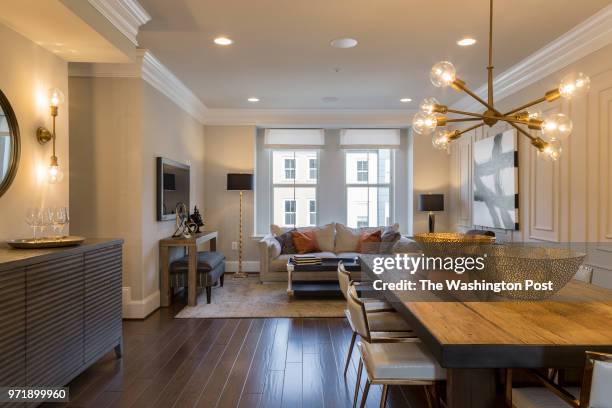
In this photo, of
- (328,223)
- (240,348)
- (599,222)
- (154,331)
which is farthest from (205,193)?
(599,222)

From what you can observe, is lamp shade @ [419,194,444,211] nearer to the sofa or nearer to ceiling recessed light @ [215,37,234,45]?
the sofa

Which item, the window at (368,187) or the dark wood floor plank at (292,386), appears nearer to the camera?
the dark wood floor plank at (292,386)

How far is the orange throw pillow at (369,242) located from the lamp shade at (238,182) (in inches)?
77.5

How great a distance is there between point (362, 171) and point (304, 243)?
191 cm

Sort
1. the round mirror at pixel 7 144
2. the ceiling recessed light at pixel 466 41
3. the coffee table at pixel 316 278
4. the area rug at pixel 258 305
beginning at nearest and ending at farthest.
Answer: the round mirror at pixel 7 144 < the ceiling recessed light at pixel 466 41 < the area rug at pixel 258 305 < the coffee table at pixel 316 278

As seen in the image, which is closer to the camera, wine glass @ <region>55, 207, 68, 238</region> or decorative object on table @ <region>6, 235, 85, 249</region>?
decorative object on table @ <region>6, 235, 85, 249</region>

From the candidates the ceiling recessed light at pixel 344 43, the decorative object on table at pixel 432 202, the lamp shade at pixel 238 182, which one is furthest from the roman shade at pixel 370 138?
the ceiling recessed light at pixel 344 43

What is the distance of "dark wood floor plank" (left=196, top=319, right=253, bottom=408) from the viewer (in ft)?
8.44

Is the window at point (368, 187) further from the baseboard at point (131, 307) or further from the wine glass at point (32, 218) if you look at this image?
the wine glass at point (32, 218)

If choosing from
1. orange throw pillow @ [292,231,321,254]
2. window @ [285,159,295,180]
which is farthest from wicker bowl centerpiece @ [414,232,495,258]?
window @ [285,159,295,180]

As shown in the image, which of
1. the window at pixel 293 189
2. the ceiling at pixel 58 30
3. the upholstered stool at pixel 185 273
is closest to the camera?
the ceiling at pixel 58 30

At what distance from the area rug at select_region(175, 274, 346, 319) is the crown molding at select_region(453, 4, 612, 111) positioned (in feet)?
10.6

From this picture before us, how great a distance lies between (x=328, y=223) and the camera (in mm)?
7195

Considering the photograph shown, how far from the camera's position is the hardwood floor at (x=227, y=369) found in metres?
2.57
